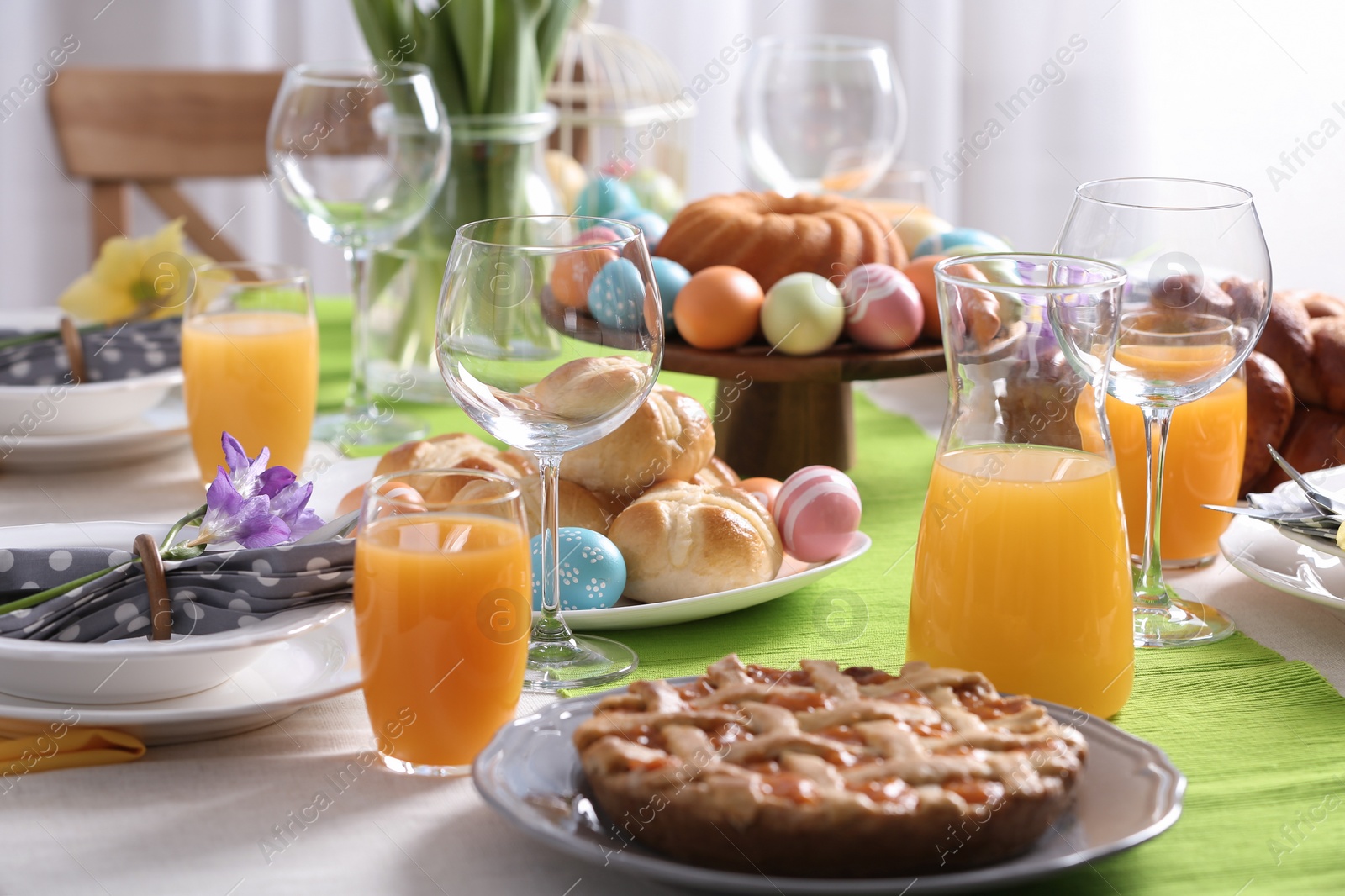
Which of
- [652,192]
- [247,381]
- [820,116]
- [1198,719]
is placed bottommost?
[1198,719]

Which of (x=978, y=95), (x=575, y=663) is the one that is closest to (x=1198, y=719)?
(x=575, y=663)

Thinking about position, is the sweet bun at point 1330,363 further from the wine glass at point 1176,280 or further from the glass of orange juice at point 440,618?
the glass of orange juice at point 440,618

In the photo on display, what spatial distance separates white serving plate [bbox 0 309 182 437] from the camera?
1.11 m

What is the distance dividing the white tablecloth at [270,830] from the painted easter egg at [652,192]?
118 cm

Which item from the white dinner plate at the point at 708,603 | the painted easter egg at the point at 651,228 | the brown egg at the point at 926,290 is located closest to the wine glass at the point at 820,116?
the painted easter egg at the point at 651,228

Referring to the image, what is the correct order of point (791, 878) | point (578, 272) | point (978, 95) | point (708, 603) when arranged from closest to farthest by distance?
point (791, 878) → point (578, 272) → point (708, 603) → point (978, 95)

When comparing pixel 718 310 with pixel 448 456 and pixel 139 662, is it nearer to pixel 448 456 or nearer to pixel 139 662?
pixel 448 456

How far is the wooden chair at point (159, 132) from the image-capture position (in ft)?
6.90

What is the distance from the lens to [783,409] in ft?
3.72

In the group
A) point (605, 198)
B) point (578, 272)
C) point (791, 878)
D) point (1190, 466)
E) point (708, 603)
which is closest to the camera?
point (791, 878)

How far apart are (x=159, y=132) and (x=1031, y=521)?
188 centimetres

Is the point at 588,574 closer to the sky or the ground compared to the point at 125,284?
closer to the ground

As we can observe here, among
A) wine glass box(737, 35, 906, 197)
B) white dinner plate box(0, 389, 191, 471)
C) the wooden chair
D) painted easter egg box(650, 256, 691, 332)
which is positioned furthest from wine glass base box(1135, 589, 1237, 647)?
the wooden chair

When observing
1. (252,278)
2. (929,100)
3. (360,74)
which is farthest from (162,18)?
(252,278)
